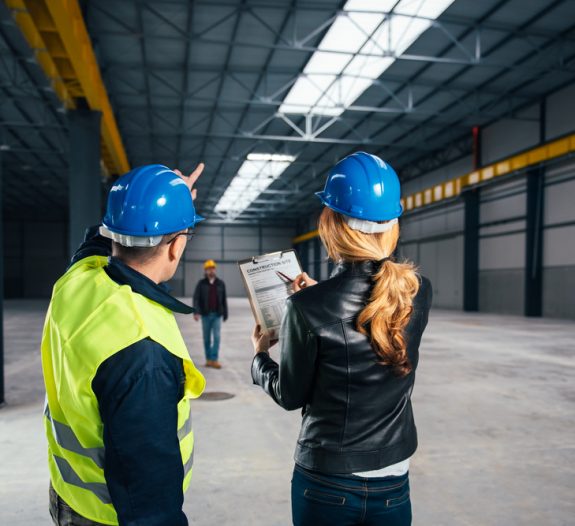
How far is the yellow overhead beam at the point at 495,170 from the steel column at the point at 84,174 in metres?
14.4

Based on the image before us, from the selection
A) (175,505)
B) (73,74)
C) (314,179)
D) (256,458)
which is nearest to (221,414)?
(256,458)

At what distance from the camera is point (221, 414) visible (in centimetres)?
574

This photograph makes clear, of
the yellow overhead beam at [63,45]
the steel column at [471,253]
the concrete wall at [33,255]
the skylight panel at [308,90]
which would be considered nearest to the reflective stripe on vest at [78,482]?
the yellow overhead beam at [63,45]

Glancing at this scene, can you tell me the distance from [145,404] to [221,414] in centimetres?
478

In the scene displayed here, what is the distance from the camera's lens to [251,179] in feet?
94.3

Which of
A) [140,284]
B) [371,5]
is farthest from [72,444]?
[371,5]

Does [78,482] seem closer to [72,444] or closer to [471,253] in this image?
[72,444]

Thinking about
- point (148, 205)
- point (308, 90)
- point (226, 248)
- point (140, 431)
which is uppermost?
point (308, 90)

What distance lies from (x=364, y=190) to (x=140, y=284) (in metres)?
0.77

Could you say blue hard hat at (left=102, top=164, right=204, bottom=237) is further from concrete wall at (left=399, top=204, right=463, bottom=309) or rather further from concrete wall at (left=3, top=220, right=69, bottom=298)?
concrete wall at (left=3, top=220, right=69, bottom=298)

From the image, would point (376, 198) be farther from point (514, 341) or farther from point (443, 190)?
point (443, 190)

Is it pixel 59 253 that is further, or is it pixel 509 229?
pixel 59 253

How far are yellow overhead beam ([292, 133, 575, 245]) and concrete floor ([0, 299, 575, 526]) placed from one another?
33.9 ft

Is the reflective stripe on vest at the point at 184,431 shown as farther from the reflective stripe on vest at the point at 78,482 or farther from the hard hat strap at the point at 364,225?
the hard hat strap at the point at 364,225
